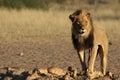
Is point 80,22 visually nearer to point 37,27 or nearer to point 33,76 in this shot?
point 33,76

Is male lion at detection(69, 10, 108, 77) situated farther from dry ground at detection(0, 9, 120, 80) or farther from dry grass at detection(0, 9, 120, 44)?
dry grass at detection(0, 9, 120, 44)

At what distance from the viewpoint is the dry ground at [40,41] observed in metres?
14.1

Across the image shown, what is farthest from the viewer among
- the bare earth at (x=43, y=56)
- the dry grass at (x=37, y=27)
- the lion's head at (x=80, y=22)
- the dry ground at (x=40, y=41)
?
the dry grass at (x=37, y=27)

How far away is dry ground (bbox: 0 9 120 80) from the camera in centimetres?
1406

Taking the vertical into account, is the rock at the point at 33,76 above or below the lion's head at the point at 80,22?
below

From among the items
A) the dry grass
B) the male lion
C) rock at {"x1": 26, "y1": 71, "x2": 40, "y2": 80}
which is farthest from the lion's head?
the dry grass

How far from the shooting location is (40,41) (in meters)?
18.8

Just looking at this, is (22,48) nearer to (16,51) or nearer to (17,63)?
(16,51)

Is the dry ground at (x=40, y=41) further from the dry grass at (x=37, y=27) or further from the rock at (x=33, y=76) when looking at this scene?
the rock at (x=33, y=76)

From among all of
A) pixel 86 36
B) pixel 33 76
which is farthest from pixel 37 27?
pixel 33 76

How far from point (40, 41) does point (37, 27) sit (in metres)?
4.82

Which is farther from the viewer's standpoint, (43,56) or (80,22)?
(43,56)

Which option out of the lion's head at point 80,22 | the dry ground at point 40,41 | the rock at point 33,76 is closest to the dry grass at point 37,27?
the dry ground at point 40,41

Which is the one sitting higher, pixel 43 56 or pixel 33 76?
pixel 33 76
